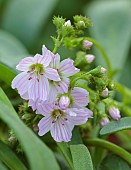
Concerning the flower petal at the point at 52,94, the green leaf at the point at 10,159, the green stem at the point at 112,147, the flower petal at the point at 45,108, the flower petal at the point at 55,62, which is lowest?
the green stem at the point at 112,147

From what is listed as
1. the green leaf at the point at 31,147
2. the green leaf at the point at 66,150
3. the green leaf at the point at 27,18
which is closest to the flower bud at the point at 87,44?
the green leaf at the point at 66,150

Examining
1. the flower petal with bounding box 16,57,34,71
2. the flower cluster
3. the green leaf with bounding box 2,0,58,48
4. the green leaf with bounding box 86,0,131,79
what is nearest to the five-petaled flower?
the flower cluster

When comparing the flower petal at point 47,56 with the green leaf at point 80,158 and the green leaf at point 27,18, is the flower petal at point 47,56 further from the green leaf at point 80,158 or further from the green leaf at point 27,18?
the green leaf at point 27,18

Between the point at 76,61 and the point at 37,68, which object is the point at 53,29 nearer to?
the point at 76,61

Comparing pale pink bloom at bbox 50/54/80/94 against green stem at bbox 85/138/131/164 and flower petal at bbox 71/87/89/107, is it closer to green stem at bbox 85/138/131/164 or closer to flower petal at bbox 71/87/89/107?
flower petal at bbox 71/87/89/107

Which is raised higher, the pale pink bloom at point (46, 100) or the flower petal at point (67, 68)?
the flower petal at point (67, 68)

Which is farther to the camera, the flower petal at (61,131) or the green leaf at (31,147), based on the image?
the flower petal at (61,131)
